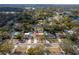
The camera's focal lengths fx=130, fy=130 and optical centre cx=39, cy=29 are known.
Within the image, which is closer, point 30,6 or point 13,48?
point 13,48

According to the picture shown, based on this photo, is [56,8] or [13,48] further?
[56,8]

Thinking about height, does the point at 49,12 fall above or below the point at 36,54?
above

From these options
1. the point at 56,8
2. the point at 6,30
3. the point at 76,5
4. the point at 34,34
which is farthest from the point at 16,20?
the point at 76,5

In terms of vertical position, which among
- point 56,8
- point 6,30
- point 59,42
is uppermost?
point 56,8

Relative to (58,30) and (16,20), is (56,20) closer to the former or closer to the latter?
(58,30)

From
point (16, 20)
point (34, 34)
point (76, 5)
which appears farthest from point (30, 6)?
point (76, 5)
